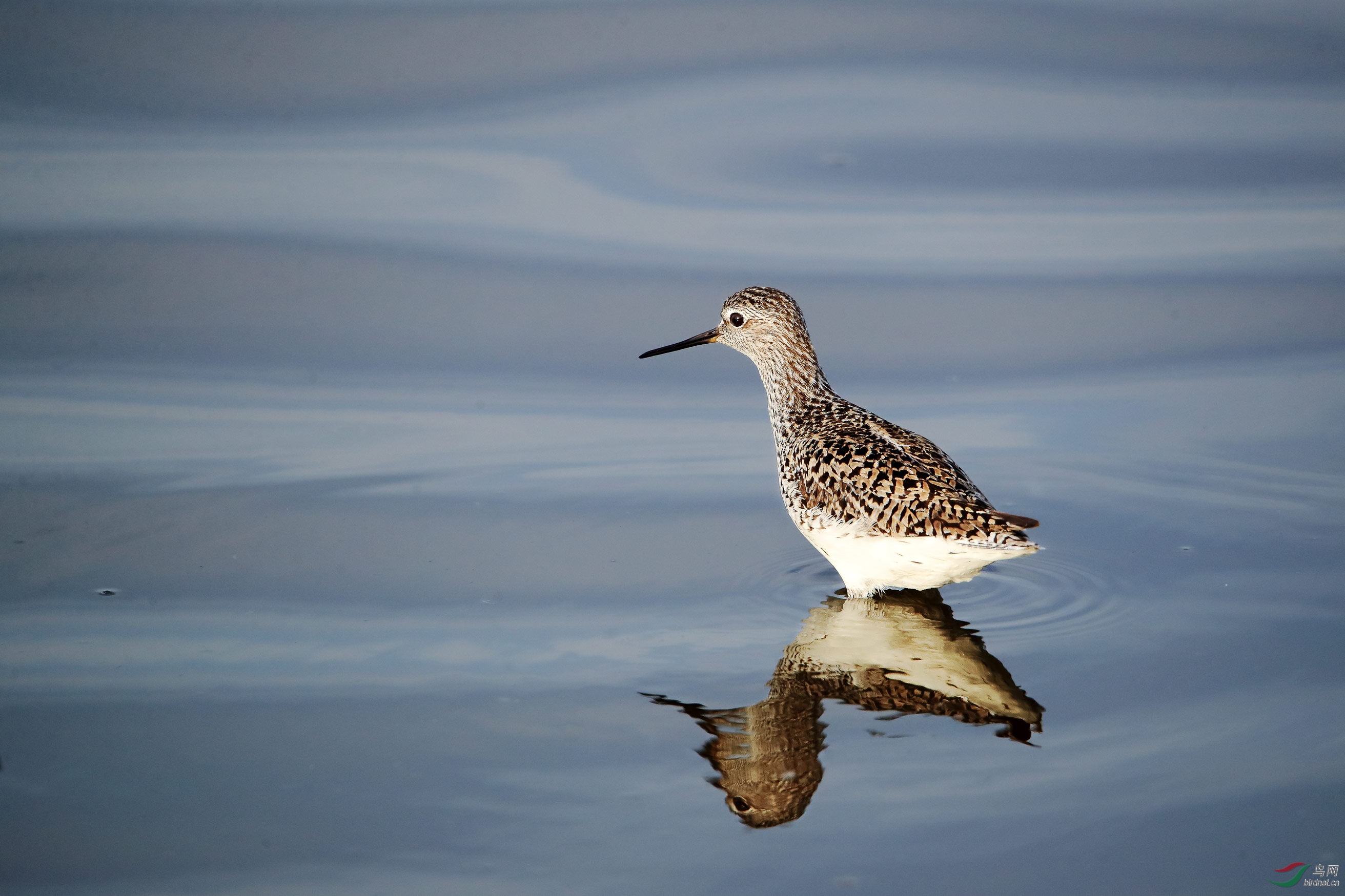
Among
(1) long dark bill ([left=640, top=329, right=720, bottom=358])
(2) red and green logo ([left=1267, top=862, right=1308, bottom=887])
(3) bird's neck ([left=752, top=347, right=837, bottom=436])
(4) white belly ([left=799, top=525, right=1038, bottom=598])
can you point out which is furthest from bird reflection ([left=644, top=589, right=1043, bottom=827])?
(1) long dark bill ([left=640, top=329, right=720, bottom=358])

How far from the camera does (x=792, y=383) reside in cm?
682

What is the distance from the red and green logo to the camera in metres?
3.84

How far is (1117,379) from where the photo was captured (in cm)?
768

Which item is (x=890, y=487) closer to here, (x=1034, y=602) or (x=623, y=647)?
(x=1034, y=602)

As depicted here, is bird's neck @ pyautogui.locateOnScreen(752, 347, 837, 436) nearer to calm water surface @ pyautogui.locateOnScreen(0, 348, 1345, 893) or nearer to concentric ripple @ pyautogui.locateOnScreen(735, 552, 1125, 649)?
calm water surface @ pyautogui.locateOnScreen(0, 348, 1345, 893)

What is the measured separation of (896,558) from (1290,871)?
190cm

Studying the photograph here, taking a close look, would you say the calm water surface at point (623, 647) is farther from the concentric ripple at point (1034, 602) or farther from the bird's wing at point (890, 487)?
the bird's wing at point (890, 487)

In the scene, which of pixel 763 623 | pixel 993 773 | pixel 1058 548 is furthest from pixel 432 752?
pixel 1058 548

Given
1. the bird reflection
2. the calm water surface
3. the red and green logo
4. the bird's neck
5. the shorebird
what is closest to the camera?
the red and green logo

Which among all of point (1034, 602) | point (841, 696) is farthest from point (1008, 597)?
point (841, 696)

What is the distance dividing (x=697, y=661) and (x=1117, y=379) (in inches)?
147

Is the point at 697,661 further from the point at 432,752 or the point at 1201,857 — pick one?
the point at 1201,857

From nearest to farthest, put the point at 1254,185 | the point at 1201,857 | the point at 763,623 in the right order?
the point at 1201,857, the point at 763,623, the point at 1254,185

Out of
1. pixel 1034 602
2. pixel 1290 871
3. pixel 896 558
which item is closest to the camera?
pixel 1290 871
